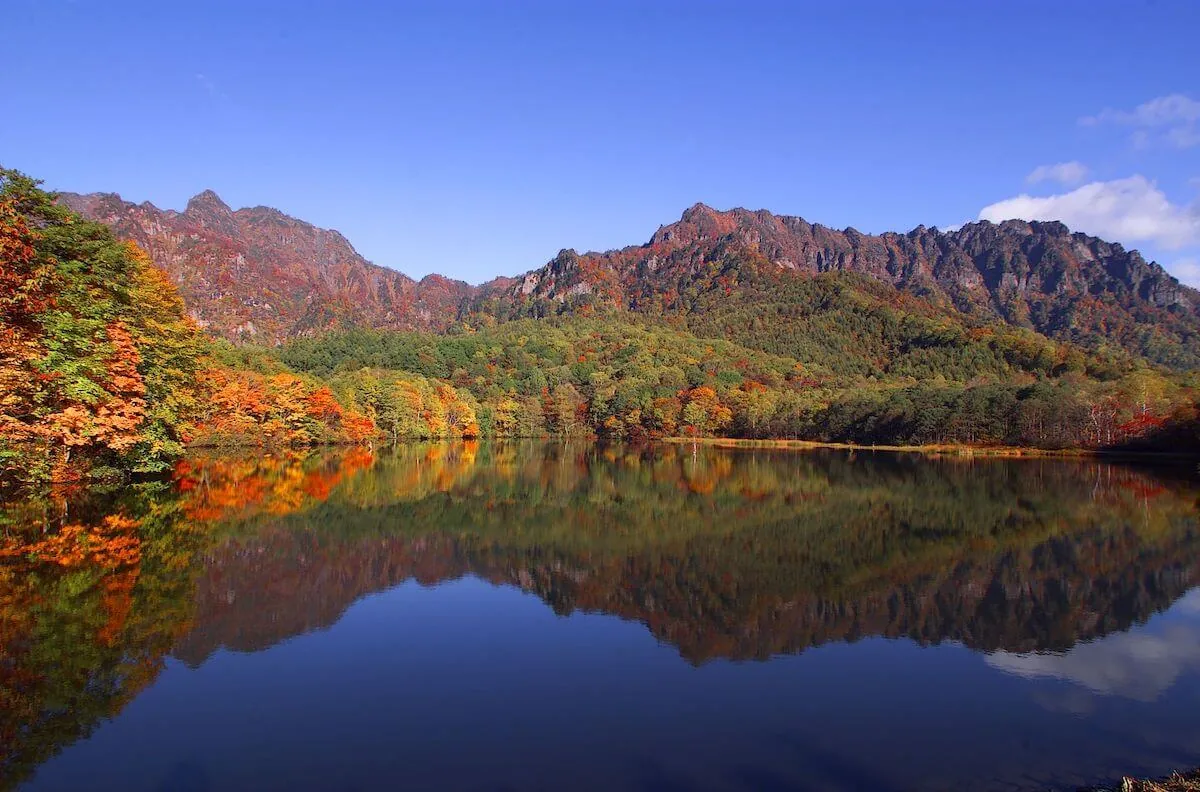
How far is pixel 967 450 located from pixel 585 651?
243 ft

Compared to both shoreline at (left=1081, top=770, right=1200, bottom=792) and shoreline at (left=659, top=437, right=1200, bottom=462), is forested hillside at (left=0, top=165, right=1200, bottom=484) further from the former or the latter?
shoreline at (left=1081, top=770, right=1200, bottom=792)

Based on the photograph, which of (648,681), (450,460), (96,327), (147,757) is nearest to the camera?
(147,757)

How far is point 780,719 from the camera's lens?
382 inches

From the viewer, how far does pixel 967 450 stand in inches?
2990

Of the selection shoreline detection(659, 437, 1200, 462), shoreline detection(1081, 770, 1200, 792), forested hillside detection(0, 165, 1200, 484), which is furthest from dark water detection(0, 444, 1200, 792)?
shoreline detection(659, 437, 1200, 462)

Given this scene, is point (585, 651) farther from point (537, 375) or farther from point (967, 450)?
point (537, 375)

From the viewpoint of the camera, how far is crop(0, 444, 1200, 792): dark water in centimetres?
838

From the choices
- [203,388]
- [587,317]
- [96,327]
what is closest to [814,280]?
[587,317]

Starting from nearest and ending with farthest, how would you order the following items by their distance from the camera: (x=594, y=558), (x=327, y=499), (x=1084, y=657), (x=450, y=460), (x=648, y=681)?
(x=648, y=681)
(x=1084, y=657)
(x=594, y=558)
(x=327, y=499)
(x=450, y=460)

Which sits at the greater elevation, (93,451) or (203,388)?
(203,388)

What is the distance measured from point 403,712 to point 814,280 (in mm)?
197075

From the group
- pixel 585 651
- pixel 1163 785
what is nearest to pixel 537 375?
pixel 585 651

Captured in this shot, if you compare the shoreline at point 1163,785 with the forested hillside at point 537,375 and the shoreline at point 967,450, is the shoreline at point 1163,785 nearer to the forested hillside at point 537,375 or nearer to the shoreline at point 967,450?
the forested hillside at point 537,375

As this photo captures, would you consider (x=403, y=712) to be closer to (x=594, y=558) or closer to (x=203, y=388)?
(x=594, y=558)
